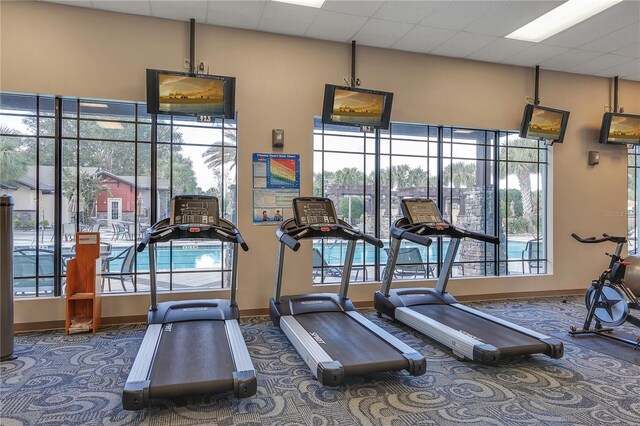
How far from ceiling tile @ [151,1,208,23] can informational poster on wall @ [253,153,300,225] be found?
1.83 metres

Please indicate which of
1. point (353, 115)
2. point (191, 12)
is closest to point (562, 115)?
point (353, 115)

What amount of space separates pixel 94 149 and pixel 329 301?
3.51 meters

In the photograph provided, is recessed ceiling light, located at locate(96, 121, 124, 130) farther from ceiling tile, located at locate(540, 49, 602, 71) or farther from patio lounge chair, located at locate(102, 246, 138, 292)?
ceiling tile, located at locate(540, 49, 602, 71)

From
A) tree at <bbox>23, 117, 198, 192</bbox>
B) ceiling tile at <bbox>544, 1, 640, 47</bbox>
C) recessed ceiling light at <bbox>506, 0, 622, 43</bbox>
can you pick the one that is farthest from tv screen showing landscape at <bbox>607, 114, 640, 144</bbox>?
tree at <bbox>23, 117, 198, 192</bbox>

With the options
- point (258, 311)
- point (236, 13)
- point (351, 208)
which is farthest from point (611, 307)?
point (236, 13)

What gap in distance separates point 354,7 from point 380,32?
2.47 ft

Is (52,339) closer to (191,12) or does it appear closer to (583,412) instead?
(191,12)

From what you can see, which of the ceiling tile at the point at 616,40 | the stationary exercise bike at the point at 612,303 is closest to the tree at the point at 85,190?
the stationary exercise bike at the point at 612,303

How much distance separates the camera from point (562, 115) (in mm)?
6277

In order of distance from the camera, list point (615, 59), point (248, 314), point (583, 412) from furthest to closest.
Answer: point (615, 59) < point (248, 314) < point (583, 412)

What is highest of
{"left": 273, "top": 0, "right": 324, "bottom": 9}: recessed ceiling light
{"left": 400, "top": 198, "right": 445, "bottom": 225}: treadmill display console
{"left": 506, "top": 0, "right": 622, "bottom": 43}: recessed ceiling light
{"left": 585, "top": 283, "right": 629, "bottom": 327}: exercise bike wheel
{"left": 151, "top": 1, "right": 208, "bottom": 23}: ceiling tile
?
{"left": 506, "top": 0, "right": 622, "bottom": 43}: recessed ceiling light

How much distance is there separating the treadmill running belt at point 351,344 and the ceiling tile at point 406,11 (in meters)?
3.66

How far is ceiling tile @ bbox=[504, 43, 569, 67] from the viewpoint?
18.7 ft

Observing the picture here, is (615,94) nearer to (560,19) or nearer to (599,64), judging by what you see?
(599,64)
